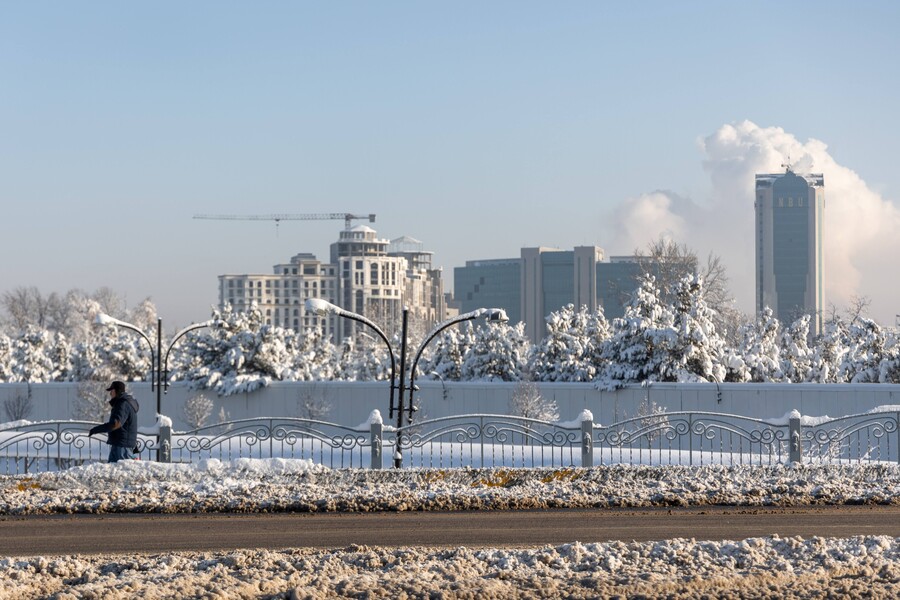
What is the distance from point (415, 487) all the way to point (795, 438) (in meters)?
7.04

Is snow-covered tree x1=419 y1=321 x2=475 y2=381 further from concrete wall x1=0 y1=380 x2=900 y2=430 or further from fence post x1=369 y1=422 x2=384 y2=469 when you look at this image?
fence post x1=369 y1=422 x2=384 y2=469

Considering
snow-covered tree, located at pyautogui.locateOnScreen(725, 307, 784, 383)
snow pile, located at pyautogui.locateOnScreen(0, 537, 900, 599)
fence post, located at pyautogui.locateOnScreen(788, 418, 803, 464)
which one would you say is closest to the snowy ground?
snow pile, located at pyautogui.locateOnScreen(0, 537, 900, 599)

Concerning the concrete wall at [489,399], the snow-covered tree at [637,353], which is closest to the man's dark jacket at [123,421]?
the concrete wall at [489,399]

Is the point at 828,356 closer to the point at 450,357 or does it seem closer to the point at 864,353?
the point at 864,353

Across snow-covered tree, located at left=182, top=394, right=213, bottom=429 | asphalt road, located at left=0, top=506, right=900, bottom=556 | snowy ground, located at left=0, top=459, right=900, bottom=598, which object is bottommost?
snow-covered tree, located at left=182, top=394, right=213, bottom=429

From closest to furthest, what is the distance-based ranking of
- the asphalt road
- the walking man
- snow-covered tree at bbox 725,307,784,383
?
the asphalt road < the walking man < snow-covered tree at bbox 725,307,784,383

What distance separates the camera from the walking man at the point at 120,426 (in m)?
17.2

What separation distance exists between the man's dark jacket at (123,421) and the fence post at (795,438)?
10090 mm

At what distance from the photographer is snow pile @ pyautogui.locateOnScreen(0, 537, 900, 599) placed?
7.33m

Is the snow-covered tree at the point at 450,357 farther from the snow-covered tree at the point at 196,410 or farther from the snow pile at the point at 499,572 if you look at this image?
the snow pile at the point at 499,572

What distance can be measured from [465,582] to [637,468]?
8.24 metres

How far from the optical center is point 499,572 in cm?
791

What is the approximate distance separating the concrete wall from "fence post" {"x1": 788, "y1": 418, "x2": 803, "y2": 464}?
1437 cm

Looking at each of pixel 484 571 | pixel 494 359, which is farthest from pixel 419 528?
pixel 494 359
